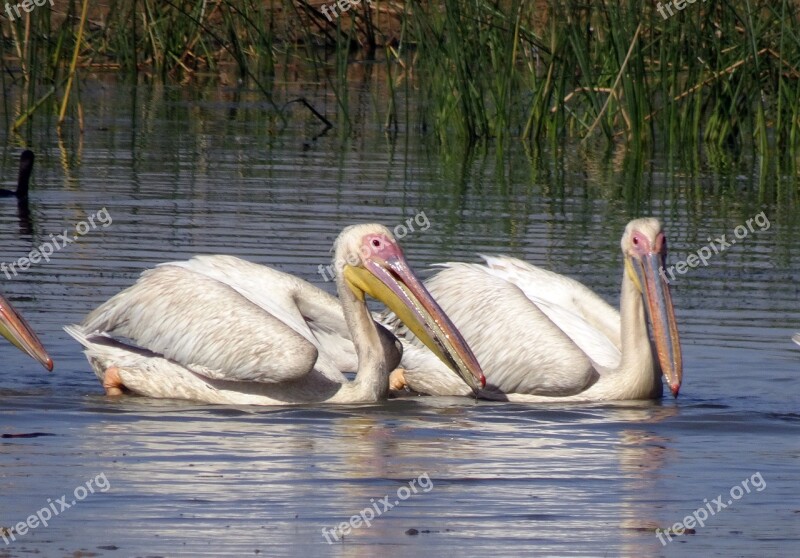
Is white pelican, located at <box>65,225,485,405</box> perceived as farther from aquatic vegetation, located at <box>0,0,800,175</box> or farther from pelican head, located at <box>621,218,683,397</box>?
aquatic vegetation, located at <box>0,0,800,175</box>

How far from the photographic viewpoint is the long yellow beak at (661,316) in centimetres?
677

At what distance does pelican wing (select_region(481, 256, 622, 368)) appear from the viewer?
7348mm

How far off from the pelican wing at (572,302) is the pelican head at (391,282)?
32.0 inches

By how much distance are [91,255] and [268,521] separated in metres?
4.64

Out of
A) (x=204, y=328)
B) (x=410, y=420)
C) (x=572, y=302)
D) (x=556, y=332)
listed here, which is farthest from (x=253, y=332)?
(x=572, y=302)

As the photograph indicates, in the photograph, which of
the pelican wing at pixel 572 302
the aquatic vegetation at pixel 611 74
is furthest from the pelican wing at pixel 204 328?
the aquatic vegetation at pixel 611 74

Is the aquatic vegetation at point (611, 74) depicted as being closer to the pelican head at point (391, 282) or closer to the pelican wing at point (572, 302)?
the pelican wing at point (572, 302)

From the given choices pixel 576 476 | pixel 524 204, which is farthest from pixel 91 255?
pixel 576 476

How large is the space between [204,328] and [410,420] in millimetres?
889

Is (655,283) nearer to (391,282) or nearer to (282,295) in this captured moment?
(391,282)

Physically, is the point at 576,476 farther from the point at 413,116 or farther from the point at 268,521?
the point at 413,116

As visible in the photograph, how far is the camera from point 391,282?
6719 millimetres

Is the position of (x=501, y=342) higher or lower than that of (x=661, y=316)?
lower

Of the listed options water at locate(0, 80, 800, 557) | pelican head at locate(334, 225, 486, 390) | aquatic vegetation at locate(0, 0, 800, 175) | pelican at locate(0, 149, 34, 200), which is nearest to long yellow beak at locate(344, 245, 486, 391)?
pelican head at locate(334, 225, 486, 390)
